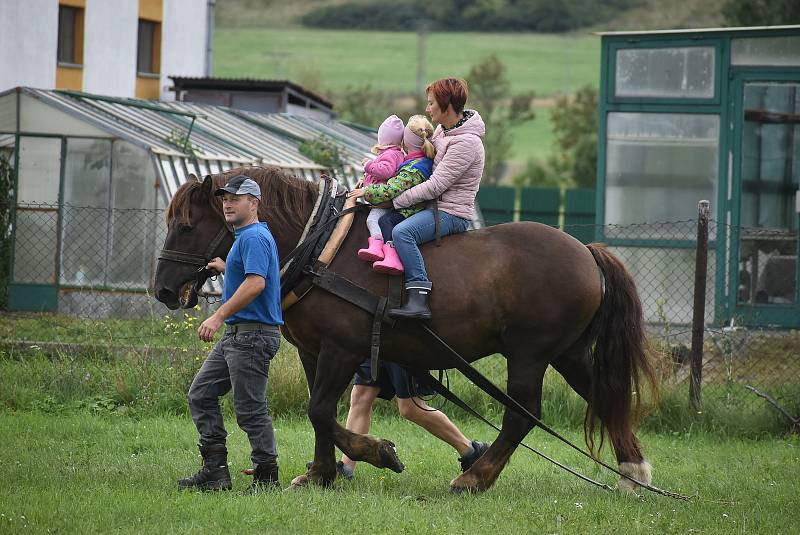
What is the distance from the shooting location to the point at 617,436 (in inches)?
283

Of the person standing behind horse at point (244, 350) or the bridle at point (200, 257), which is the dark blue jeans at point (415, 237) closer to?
the person standing behind horse at point (244, 350)

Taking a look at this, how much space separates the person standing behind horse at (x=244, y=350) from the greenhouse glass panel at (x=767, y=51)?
28.1 feet

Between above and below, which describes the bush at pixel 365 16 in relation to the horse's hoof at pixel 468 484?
above

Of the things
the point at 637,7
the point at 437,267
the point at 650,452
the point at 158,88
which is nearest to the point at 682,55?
the point at 650,452

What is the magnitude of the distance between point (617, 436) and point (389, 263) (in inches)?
74.3

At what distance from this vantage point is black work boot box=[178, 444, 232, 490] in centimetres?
667

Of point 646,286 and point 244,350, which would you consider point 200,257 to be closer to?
point 244,350

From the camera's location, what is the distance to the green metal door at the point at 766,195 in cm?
1329

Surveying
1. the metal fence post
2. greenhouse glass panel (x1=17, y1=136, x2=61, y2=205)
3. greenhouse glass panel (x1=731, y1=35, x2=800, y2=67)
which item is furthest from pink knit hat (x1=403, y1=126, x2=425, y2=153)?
greenhouse glass panel (x1=17, y1=136, x2=61, y2=205)

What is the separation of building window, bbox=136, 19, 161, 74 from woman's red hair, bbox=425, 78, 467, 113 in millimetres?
22995

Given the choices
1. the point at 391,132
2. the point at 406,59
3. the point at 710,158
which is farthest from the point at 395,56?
the point at 391,132

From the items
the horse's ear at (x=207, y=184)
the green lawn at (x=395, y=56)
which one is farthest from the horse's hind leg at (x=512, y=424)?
the green lawn at (x=395, y=56)

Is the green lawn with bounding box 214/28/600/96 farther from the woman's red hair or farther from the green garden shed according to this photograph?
the woman's red hair

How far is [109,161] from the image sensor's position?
1655 cm
